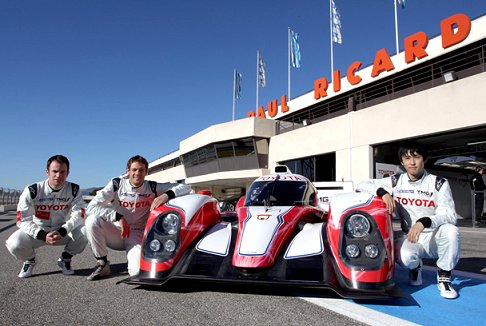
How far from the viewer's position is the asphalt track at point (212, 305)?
2406 millimetres

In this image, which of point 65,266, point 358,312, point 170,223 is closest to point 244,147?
point 65,266

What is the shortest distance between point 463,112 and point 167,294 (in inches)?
541

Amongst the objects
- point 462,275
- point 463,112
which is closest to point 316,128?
point 463,112

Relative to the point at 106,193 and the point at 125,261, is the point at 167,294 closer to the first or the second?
the point at 106,193

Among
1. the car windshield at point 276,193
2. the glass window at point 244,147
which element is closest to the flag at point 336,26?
the glass window at point 244,147

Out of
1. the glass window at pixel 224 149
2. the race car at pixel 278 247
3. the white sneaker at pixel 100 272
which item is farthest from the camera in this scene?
the glass window at pixel 224 149

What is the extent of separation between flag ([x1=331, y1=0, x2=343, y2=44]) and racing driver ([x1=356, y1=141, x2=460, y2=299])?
24.0 metres

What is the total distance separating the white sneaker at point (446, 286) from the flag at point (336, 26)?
2482 cm

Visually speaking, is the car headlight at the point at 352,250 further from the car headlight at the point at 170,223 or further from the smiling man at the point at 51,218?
the smiling man at the point at 51,218

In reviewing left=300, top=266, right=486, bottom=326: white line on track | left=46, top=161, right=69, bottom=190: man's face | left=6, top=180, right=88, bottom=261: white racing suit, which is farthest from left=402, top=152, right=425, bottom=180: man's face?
left=46, top=161, right=69, bottom=190: man's face

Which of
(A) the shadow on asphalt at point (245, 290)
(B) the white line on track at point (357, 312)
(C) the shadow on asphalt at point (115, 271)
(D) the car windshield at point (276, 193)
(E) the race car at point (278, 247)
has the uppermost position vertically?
(D) the car windshield at point (276, 193)

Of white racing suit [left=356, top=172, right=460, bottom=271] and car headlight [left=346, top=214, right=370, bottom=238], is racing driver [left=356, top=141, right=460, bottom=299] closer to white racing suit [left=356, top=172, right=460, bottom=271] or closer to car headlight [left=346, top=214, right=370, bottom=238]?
white racing suit [left=356, top=172, right=460, bottom=271]

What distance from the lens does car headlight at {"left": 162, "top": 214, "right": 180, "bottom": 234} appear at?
3.48m

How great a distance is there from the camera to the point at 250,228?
3.42 m
